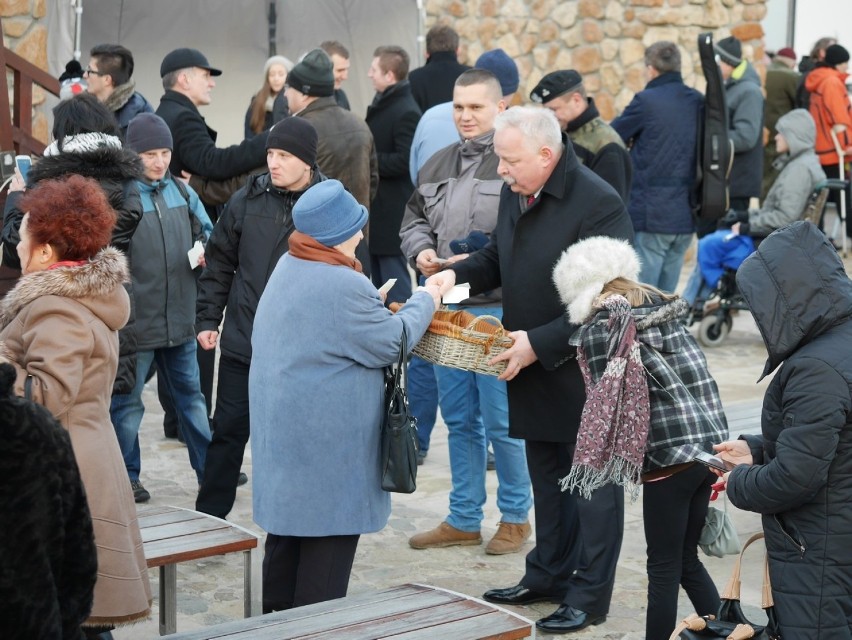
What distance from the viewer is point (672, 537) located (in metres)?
3.96

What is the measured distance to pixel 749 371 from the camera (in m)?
9.02

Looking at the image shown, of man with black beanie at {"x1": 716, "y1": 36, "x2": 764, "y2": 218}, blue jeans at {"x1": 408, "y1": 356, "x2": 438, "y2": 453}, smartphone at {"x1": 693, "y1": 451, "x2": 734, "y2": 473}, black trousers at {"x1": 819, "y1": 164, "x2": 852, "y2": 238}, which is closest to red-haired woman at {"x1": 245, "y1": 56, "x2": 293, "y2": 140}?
blue jeans at {"x1": 408, "y1": 356, "x2": 438, "y2": 453}

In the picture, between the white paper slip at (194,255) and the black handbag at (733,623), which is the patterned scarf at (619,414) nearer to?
the black handbag at (733,623)

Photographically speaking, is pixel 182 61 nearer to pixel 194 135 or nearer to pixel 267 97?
pixel 194 135

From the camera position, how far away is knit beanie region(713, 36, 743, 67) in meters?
10.4

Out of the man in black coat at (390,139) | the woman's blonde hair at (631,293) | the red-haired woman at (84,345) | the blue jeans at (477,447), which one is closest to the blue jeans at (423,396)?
the blue jeans at (477,447)

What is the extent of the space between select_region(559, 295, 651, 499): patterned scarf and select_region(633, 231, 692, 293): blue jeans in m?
5.08

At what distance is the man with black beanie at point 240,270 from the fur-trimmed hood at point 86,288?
1630mm

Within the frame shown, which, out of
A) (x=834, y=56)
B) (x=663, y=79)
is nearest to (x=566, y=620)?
(x=663, y=79)

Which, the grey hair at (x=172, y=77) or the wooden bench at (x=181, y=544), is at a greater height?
the grey hair at (x=172, y=77)

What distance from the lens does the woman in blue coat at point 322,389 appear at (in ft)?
12.7

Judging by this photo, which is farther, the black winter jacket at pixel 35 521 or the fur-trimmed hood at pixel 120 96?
the fur-trimmed hood at pixel 120 96

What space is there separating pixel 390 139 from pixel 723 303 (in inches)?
124

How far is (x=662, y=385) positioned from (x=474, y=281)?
1176mm
